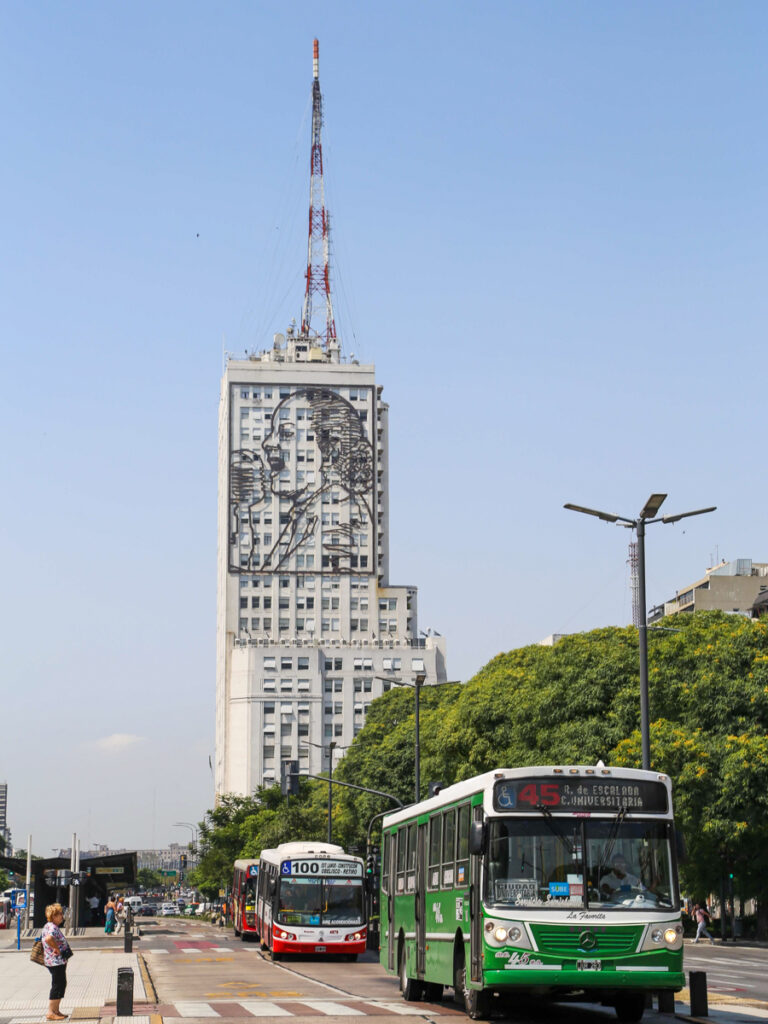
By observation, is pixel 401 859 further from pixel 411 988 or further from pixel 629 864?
pixel 629 864

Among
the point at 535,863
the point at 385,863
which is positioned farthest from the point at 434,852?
the point at 385,863

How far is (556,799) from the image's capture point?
1764 cm

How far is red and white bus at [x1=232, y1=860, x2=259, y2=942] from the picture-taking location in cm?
5319

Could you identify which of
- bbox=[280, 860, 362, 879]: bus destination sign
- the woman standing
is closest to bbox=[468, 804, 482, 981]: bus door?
the woman standing

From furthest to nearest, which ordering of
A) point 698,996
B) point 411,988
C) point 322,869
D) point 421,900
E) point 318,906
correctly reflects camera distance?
point 322,869
point 318,906
point 411,988
point 421,900
point 698,996

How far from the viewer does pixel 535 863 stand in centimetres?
1747

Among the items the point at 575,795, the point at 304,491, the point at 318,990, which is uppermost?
the point at 304,491

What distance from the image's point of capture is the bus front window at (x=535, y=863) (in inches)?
680

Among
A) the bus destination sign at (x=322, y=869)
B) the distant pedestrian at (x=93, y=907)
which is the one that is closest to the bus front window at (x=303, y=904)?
the bus destination sign at (x=322, y=869)

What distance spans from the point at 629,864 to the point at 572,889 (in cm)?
81

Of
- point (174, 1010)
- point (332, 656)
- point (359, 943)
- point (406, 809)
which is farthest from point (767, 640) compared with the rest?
point (332, 656)

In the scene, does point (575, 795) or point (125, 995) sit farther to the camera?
point (125, 995)

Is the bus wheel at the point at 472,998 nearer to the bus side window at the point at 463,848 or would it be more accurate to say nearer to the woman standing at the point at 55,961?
the bus side window at the point at 463,848

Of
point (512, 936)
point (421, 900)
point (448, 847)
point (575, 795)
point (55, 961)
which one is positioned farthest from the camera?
point (421, 900)
